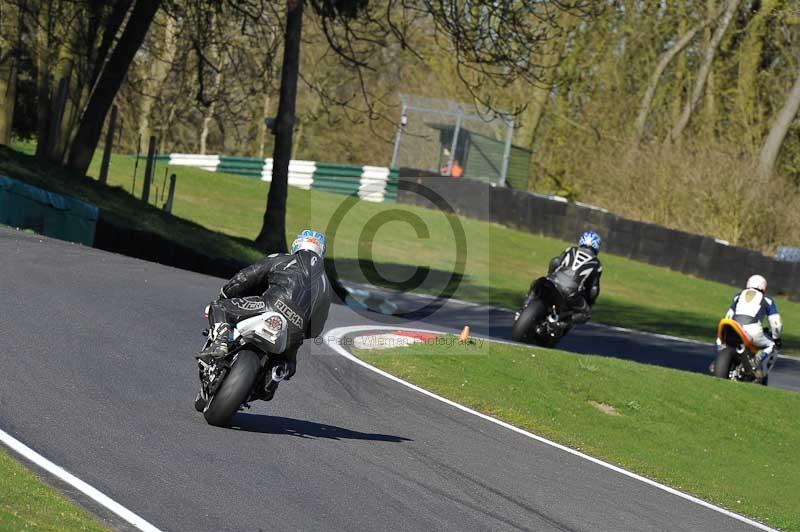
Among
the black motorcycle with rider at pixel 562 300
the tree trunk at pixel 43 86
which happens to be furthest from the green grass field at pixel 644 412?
the tree trunk at pixel 43 86

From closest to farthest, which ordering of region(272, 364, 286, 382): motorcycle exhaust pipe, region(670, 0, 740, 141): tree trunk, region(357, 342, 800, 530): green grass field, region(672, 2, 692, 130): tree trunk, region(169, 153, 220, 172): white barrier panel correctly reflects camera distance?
region(272, 364, 286, 382): motorcycle exhaust pipe < region(357, 342, 800, 530): green grass field < region(670, 0, 740, 141): tree trunk < region(169, 153, 220, 172): white barrier panel < region(672, 2, 692, 130): tree trunk

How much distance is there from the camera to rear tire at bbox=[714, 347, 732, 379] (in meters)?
15.8

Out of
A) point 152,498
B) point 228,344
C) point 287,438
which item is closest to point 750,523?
point 287,438

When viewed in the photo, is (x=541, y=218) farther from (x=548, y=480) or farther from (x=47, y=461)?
(x=47, y=461)

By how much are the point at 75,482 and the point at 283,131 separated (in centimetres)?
1654

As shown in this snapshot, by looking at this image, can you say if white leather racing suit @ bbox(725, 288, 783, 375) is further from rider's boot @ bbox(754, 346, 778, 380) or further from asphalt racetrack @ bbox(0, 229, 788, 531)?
asphalt racetrack @ bbox(0, 229, 788, 531)

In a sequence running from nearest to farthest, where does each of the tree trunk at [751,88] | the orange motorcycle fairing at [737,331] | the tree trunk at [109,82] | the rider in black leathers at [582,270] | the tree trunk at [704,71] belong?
the orange motorcycle fairing at [737,331] → the rider in black leathers at [582,270] → the tree trunk at [109,82] → the tree trunk at [704,71] → the tree trunk at [751,88]

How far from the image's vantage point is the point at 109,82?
74.8ft

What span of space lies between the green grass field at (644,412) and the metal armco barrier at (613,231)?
17.9m

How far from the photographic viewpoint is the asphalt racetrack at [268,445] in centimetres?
678

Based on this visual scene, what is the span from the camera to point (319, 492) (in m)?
7.16

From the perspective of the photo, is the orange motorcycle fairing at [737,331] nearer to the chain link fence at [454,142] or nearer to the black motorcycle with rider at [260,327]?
the black motorcycle with rider at [260,327]

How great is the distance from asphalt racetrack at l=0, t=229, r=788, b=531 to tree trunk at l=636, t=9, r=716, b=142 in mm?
34344

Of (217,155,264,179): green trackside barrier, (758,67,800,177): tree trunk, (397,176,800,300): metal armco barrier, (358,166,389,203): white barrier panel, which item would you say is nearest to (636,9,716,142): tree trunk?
(758,67,800,177): tree trunk
